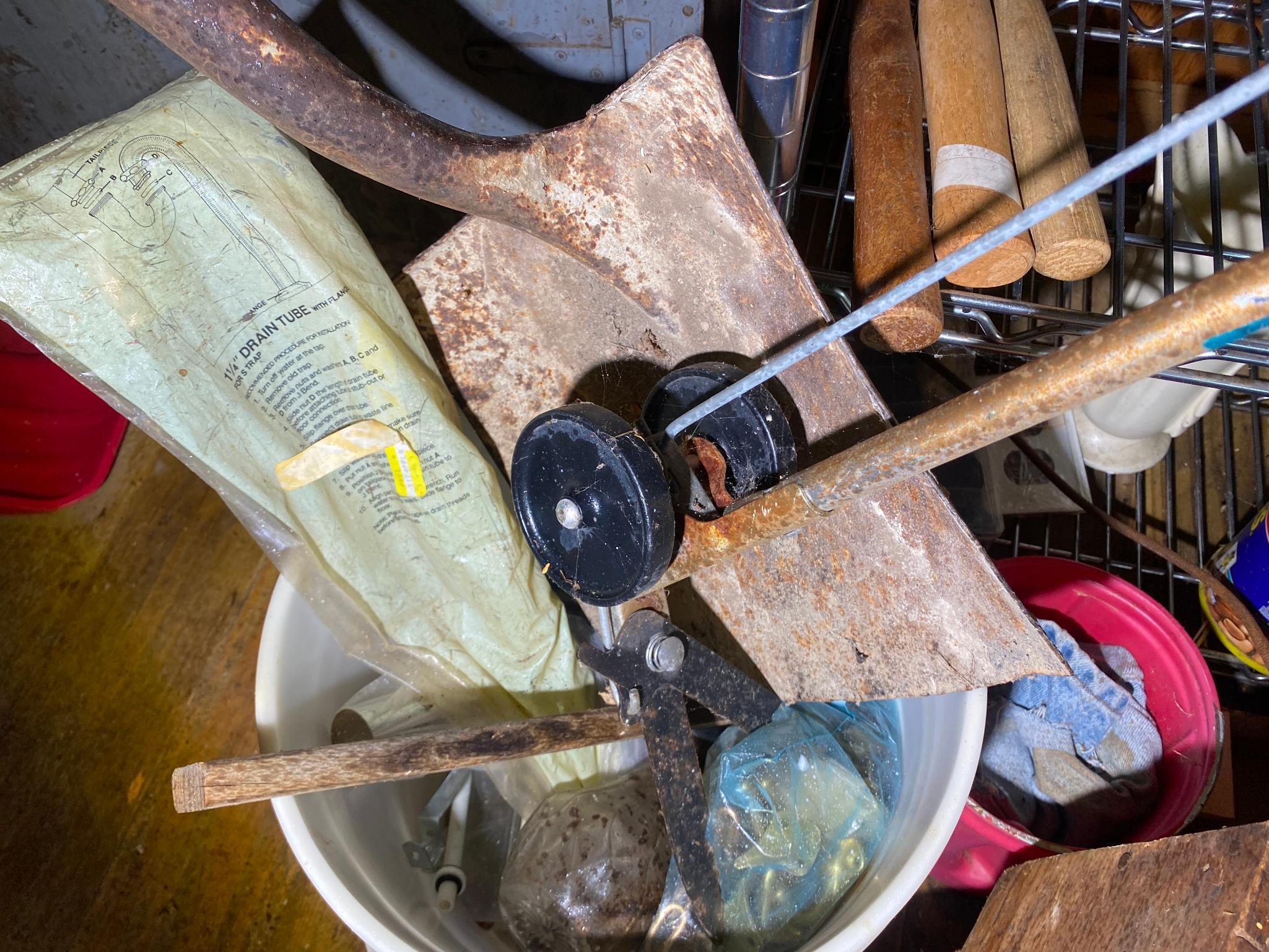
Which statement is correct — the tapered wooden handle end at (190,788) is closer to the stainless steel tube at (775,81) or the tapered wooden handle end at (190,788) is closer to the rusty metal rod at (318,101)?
the rusty metal rod at (318,101)

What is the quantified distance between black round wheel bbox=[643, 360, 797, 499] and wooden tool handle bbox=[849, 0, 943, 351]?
0.10 metres

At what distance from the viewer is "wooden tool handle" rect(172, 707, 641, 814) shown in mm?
633

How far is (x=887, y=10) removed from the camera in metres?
0.77

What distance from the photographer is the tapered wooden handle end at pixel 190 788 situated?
0.63 meters

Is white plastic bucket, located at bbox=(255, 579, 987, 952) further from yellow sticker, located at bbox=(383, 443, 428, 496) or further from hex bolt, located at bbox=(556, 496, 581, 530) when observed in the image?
hex bolt, located at bbox=(556, 496, 581, 530)

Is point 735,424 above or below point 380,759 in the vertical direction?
above

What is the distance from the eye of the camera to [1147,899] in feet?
2.05

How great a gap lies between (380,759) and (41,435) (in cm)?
93

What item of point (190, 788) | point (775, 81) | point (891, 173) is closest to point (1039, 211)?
point (891, 173)

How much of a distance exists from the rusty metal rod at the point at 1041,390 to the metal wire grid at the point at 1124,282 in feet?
1.03

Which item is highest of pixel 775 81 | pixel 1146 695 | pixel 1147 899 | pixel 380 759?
pixel 775 81

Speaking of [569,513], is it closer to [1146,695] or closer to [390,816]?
[390,816]

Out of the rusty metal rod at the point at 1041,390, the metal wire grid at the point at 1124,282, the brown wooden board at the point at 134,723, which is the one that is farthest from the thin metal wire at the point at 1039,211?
the brown wooden board at the point at 134,723

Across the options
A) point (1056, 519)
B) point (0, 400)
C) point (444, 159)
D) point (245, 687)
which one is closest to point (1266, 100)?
point (1056, 519)
